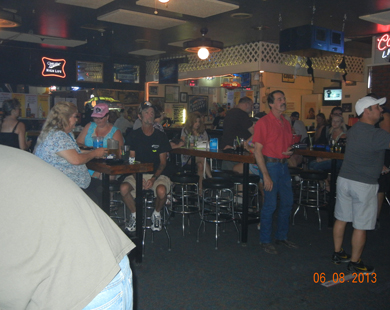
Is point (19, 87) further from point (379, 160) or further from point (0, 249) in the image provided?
point (0, 249)

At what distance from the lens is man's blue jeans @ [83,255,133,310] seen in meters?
A: 1.09

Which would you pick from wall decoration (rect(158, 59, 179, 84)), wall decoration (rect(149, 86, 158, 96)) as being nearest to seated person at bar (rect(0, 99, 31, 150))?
wall decoration (rect(158, 59, 179, 84))

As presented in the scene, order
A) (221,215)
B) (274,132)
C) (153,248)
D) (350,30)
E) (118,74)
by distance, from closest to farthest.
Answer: (274,132)
(153,248)
(221,215)
(350,30)
(118,74)

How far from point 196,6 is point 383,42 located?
418cm

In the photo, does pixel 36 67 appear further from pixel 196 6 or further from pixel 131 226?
pixel 131 226

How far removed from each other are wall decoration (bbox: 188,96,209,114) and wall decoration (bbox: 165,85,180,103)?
0.60 meters

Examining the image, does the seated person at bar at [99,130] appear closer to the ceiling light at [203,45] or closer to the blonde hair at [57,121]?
the blonde hair at [57,121]

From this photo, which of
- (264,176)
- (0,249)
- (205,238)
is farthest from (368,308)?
(0,249)

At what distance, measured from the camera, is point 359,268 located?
137 inches

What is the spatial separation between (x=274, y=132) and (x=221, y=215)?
58.2 inches

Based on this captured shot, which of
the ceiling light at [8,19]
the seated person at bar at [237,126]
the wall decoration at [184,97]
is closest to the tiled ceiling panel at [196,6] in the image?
the seated person at bar at [237,126]

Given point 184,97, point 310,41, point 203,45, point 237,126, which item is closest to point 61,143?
point 237,126

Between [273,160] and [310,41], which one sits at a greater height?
[310,41]

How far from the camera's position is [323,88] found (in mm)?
13281
